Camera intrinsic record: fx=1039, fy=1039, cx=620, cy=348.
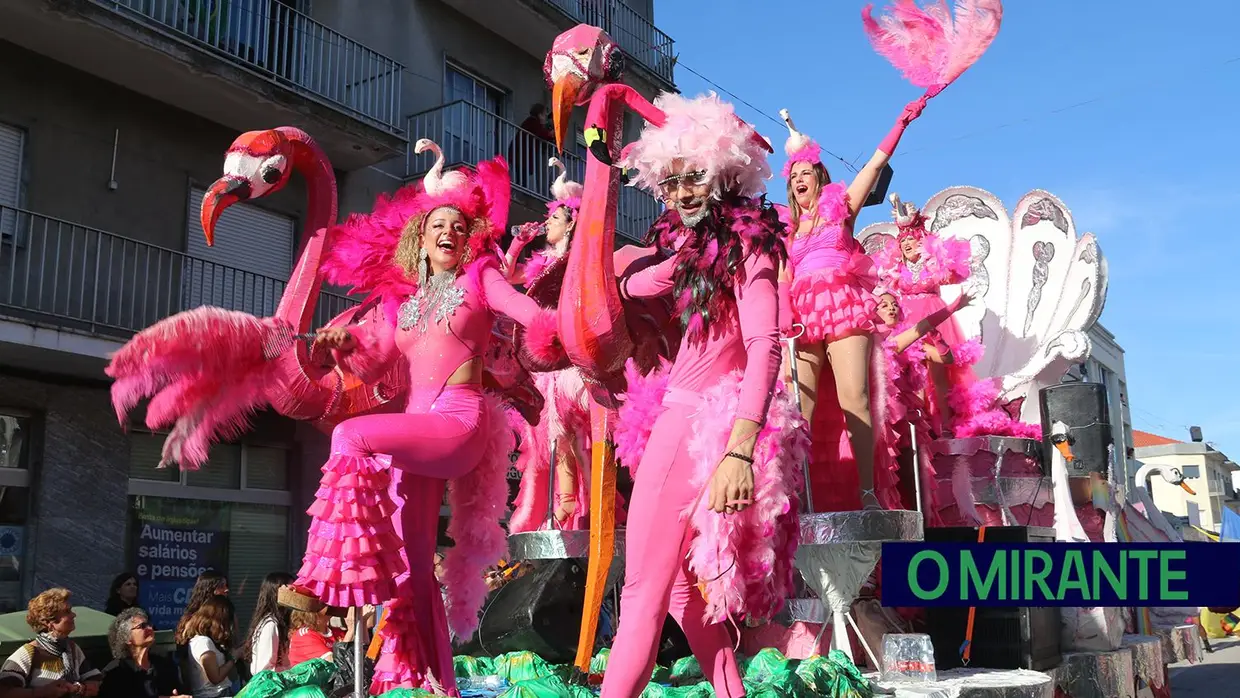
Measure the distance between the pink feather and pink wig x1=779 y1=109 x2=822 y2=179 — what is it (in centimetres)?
51

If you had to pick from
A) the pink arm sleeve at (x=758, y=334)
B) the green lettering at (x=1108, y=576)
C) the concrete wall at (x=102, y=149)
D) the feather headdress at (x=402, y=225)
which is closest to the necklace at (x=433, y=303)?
the feather headdress at (x=402, y=225)

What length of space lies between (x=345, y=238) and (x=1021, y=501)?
3.65 m

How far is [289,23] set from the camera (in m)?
10.7

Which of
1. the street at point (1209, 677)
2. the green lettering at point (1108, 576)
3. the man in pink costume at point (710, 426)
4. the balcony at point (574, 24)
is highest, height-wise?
the balcony at point (574, 24)

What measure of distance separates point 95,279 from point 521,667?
6.22m

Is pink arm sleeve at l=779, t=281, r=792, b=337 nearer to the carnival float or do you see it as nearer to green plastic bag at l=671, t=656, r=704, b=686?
the carnival float

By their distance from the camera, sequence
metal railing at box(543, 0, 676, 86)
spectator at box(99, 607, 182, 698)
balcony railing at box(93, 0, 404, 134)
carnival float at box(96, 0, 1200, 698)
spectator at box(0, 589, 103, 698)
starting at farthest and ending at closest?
metal railing at box(543, 0, 676, 86) < balcony railing at box(93, 0, 404, 134) < spectator at box(99, 607, 182, 698) < spectator at box(0, 589, 103, 698) < carnival float at box(96, 0, 1200, 698)

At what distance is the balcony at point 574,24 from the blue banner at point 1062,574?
36.3 ft

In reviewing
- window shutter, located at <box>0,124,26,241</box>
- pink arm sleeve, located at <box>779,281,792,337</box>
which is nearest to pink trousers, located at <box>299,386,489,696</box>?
pink arm sleeve, located at <box>779,281,792,337</box>

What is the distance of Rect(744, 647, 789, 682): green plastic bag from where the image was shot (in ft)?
11.1

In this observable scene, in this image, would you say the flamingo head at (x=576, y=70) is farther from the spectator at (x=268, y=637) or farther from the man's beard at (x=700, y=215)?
the spectator at (x=268, y=637)

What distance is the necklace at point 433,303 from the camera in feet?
11.4

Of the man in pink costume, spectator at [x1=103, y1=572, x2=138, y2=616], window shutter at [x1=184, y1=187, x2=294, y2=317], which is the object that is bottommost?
spectator at [x1=103, y1=572, x2=138, y2=616]

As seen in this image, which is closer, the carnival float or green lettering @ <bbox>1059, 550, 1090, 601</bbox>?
green lettering @ <bbox>1059, 550, 1090, 601</bbox>
